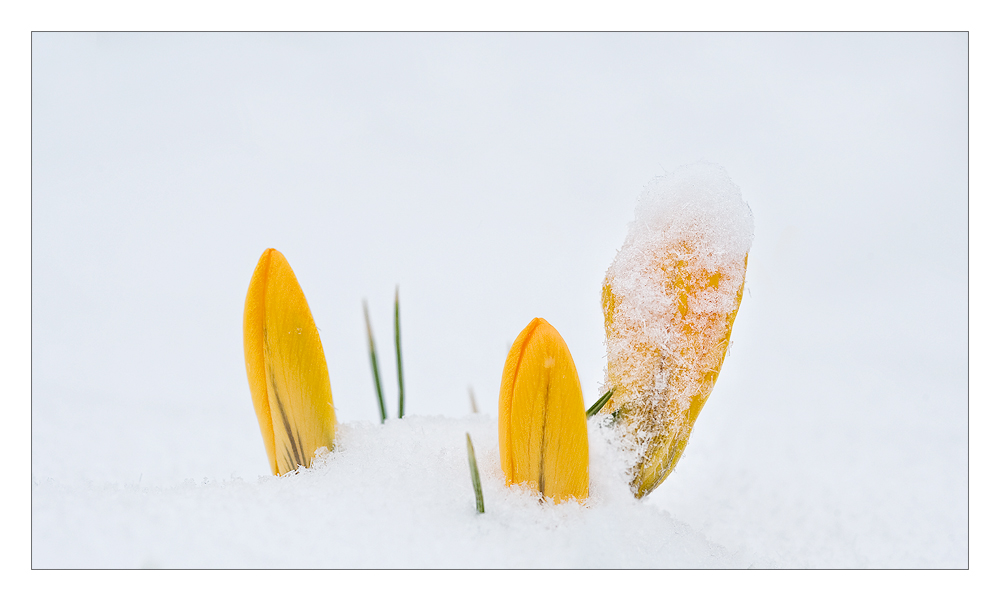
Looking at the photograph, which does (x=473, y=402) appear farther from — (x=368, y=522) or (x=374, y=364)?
(x=368, y=522)

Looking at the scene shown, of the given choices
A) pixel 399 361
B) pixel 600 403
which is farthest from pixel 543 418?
pixel 399 361

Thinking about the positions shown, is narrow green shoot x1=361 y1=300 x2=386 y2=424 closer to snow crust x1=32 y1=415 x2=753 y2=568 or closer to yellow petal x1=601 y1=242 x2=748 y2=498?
snow crust x1=32 y1=415 x2=753 y2=568

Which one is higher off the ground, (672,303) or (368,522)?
(672,303)

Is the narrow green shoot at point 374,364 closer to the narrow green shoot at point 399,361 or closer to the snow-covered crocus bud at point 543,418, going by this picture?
the narrow green shoot at point 399,361

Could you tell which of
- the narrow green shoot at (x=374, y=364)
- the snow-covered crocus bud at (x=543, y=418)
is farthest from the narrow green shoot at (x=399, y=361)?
the snow-covered crocus bud at (x=543, y=418)

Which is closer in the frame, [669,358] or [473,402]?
[669,358]

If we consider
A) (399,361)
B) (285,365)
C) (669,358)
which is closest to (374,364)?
(399,361)

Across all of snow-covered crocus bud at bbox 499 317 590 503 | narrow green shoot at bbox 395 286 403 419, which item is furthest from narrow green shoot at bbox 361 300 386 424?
snow-covered crocus bud at bbox 499 317 590 503

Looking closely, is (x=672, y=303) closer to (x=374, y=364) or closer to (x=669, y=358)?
(x=669, y=358)
